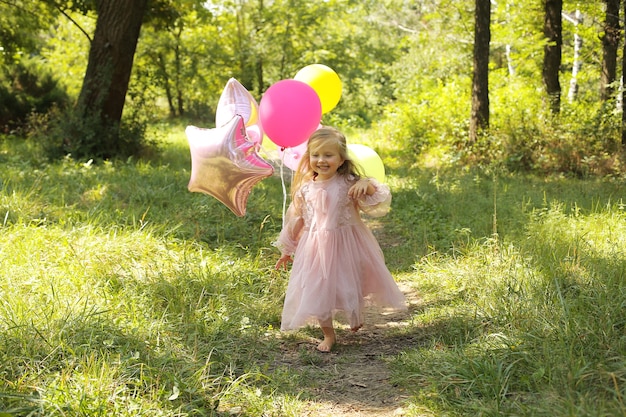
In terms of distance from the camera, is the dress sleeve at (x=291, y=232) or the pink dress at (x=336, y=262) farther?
the dress sleeve at (x=291, y=232)

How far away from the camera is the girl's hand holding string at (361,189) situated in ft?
14.5

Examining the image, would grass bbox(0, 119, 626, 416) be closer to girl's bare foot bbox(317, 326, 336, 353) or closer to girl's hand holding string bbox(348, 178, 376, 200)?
girl's bare foot bbox(317, 326, 336, 353)

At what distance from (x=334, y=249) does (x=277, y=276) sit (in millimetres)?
1248

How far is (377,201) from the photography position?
4.50 metres

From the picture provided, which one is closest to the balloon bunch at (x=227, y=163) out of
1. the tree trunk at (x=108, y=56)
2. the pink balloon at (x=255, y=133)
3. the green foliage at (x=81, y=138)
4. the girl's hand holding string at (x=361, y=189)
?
the pink balloon at (x=255, y=133)

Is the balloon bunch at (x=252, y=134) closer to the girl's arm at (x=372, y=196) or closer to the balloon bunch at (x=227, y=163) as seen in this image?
the balloon bunch at (x=227, y=163)

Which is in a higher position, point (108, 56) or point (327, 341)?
point (108, 56)

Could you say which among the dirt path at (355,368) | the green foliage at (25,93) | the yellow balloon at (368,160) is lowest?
the dirt path at (355,368)

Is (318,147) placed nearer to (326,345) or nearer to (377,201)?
(377,201)

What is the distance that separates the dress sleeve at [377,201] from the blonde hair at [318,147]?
0.58 ft

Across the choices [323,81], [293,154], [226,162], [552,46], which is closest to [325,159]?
[226,162]

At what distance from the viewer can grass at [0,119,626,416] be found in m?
3.21

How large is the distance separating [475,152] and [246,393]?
9.14 meters

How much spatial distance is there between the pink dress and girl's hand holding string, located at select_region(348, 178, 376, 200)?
5cm
